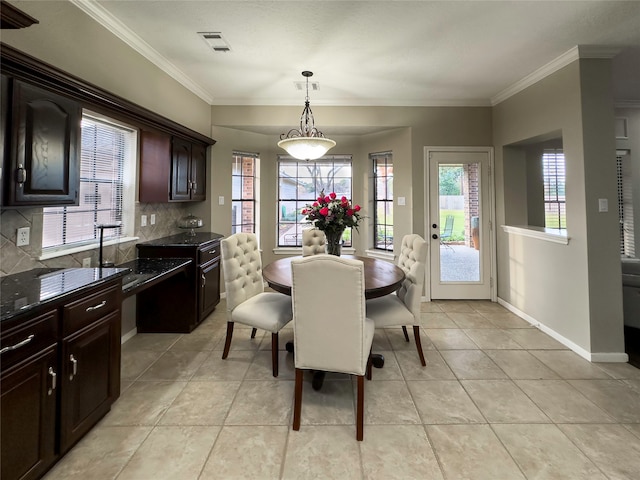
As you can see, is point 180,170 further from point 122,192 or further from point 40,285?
point 40,285

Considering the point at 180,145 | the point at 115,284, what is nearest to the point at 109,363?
the point at 115,284

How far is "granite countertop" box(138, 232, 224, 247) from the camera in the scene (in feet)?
10.3

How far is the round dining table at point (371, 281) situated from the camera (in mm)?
2146

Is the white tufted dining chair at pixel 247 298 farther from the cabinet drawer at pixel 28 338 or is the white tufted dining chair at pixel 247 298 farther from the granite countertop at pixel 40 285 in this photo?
the cabinet drawer at pixel 28 338

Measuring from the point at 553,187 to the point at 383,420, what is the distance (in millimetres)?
4264

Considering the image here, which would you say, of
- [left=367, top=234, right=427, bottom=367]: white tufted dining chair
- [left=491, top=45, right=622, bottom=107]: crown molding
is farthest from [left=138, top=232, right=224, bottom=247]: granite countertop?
[left=491, top=45, right=622, bottom=107]: crown molding

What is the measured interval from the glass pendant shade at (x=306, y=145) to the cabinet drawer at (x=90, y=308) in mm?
1897

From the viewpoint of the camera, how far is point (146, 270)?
2557mm

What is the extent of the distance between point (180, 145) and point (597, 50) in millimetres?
4250

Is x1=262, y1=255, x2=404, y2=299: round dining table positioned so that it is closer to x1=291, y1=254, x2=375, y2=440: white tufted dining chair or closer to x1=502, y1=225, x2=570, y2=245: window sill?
x1=291, y1=254, x2=375, y2=440: white tufted dining chair

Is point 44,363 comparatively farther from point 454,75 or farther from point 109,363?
point 454,75

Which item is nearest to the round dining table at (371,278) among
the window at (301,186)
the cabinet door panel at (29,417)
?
the cabinet door panel at (29,417)

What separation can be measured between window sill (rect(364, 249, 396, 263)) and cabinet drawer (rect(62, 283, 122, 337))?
349 centimetres

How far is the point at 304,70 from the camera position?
329 cm
